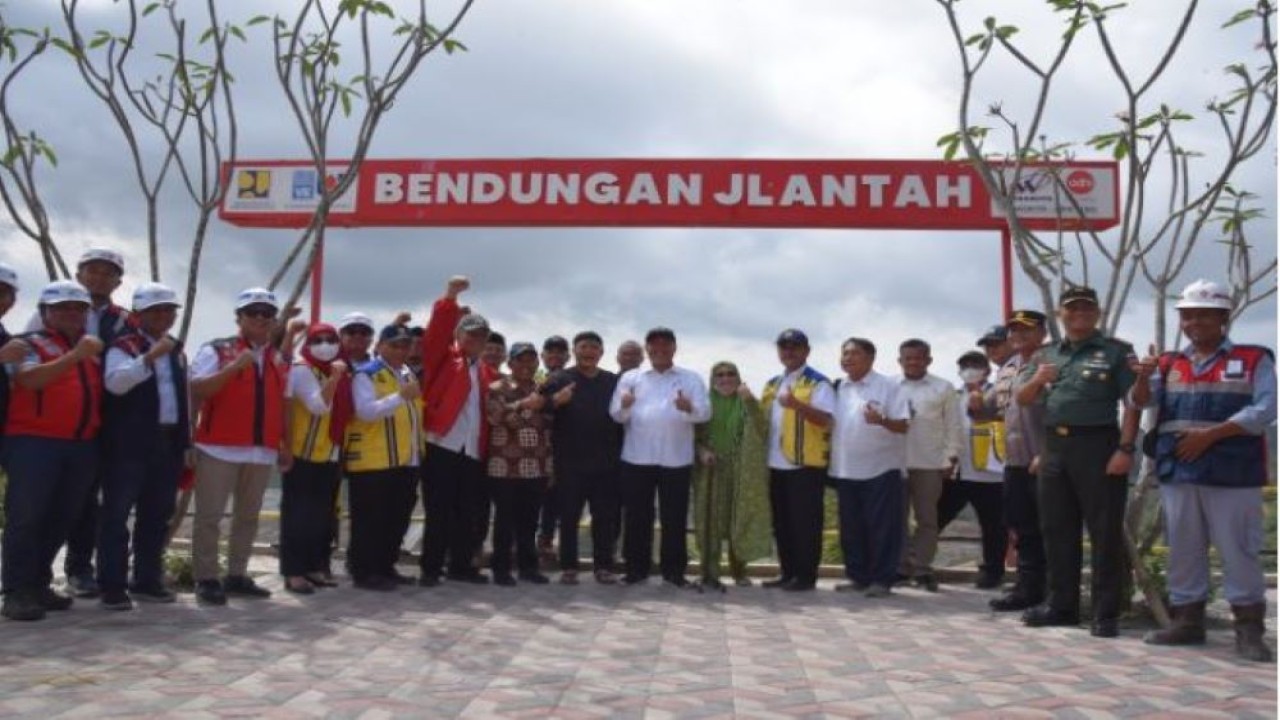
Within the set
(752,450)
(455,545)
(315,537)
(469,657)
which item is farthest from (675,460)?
(469,657)

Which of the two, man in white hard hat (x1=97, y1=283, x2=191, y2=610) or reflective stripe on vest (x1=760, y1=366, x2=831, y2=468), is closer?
man in white hard hat (x1=97, y1=283, x2=191, y2=610)

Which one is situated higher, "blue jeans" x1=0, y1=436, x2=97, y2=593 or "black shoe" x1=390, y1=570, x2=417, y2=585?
"blue jeans" x1=0, y1=436, x2=97, y2=593

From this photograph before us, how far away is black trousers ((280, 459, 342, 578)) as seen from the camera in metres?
6.38

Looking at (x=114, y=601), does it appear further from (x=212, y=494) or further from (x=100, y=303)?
(x=100, y=303)

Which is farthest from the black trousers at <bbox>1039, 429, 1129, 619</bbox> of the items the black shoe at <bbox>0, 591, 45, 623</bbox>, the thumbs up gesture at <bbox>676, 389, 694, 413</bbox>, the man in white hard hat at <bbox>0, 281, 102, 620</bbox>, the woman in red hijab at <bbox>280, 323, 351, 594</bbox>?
the black shoe at <bbox>0, 591, 45, 623</bbox>

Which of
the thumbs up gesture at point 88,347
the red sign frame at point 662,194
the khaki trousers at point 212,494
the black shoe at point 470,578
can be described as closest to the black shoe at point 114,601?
the khaki trousers at point 212,494

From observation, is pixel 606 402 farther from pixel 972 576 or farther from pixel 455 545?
pixel 972 576

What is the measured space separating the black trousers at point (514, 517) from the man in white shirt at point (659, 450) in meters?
0.59

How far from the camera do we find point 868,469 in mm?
6953

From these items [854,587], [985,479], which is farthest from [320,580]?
[985,479]

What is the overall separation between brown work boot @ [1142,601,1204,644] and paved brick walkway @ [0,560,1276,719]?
103 mm

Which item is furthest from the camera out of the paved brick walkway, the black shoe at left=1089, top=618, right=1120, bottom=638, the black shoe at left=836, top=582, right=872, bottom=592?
the black shoe at left=836, top=582, right=872, bottom=592

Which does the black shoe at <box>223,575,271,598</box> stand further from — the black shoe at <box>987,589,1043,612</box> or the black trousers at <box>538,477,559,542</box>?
the black shoe at <box>987,589,1043,612</box>

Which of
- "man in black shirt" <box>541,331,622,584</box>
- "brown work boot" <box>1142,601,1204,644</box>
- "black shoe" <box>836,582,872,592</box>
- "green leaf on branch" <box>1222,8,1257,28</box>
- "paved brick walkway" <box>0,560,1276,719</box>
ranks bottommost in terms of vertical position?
"paved brick walkway" <box>0,560,1276,719</box>
